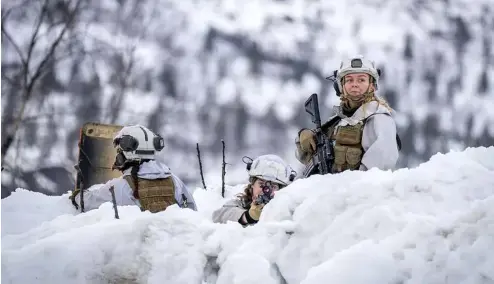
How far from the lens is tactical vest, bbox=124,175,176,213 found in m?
5.12

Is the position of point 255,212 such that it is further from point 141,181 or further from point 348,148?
point 141,181

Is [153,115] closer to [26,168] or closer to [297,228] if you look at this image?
[26,168]

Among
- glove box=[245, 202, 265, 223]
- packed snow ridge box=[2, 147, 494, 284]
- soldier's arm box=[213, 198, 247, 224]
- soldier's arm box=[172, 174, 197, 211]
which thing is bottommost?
soldier's arm box=[172, 174, 197, 211]

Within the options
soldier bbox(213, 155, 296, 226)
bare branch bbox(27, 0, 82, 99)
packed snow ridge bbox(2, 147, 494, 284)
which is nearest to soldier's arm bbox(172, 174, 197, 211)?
soldier bbox(213, 155, 296, 226)

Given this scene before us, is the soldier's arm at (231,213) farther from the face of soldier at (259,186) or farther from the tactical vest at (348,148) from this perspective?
the tactical vest at (348,148)

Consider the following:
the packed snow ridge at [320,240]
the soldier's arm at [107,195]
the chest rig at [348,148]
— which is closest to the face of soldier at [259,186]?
the chest rig at [348,148]

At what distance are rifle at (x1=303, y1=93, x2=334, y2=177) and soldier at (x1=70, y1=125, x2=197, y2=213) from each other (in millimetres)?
1197

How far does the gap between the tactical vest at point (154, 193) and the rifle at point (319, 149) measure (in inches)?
46.1

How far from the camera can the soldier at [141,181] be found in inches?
200

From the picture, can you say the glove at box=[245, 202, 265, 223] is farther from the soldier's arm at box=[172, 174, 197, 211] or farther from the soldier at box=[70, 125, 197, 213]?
the soldier's arm at box=[172, 174, 197, 211]

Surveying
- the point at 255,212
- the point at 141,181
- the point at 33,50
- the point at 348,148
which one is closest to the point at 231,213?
the point at 255,212

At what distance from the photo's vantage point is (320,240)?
110 inches

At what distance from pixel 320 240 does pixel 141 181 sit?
2.72m

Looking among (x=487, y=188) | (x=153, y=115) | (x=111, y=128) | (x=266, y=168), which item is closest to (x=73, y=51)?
(x=153, y=115)
